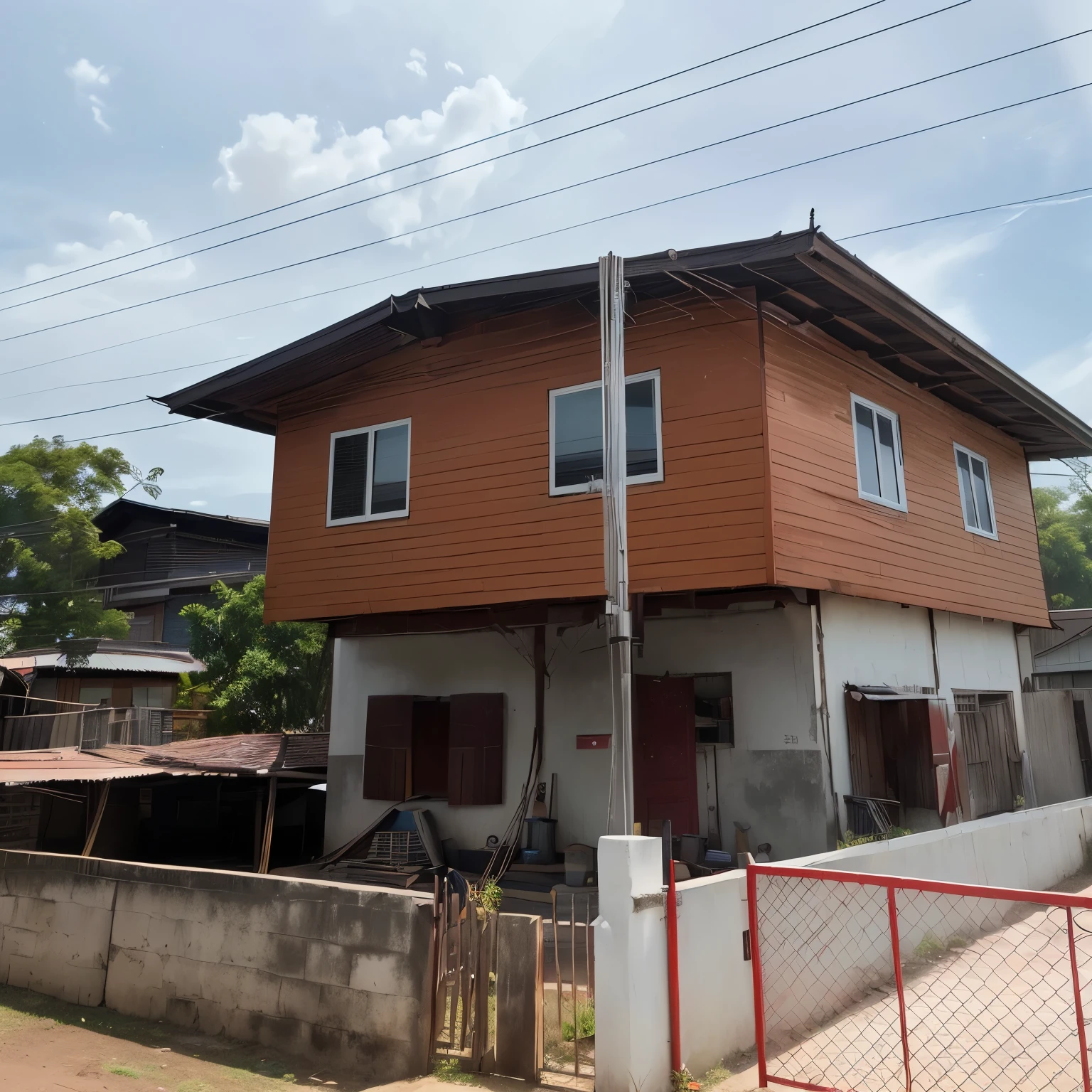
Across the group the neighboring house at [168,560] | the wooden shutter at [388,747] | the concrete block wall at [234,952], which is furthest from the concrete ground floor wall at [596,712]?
the neighboring house at [168,560]

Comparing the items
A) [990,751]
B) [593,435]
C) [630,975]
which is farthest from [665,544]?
[990,751]

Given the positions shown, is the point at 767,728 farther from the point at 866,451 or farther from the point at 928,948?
the point at 866,451

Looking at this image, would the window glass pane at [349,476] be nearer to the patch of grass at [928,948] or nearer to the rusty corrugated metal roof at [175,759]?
the rusty corrugated metal roof at [175,759]

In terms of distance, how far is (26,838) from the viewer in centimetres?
1498

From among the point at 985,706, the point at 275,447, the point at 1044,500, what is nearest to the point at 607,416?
the point at 275,447

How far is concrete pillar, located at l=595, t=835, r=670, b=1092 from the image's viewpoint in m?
4.85

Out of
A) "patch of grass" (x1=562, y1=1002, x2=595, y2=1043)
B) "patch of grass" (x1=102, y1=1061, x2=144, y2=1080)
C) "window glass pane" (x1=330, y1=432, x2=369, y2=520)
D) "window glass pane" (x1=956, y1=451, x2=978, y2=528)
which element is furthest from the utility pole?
"window glass pane" (x1=956, y1=451, x2=978, y2=528)

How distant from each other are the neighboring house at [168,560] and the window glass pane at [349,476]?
60.9ft

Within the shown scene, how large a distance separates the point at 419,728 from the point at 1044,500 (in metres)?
46.3

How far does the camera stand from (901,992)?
4.53 metres

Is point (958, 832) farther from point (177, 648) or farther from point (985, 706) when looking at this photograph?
point (177, 648)

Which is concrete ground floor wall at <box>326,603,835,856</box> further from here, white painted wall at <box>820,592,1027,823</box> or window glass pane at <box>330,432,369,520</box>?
window glass pane at <box>330,432,369,520</box>

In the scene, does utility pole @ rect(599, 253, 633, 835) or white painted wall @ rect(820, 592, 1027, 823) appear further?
white painted wall @ rect(820, 592, 1027, 823)

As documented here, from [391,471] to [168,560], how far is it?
22.9 m
